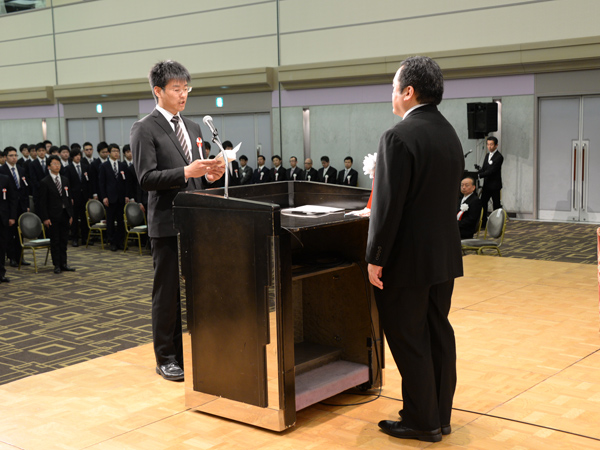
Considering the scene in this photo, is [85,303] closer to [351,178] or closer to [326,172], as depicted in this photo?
[351,178]

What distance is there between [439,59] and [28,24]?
12540mm

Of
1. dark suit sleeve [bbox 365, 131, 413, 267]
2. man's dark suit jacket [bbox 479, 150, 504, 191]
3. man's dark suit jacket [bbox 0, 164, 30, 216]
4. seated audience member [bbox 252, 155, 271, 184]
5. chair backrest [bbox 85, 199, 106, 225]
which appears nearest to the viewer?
dark suit sleeve [bbox 365, 131, 413, 267]

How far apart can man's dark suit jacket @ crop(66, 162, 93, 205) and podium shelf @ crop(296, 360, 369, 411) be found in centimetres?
852

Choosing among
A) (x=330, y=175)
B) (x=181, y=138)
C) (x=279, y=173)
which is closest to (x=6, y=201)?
(x=181, y=138)

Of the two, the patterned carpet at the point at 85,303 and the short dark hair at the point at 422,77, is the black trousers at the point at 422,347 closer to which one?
the short dark hair at the point at 422,77

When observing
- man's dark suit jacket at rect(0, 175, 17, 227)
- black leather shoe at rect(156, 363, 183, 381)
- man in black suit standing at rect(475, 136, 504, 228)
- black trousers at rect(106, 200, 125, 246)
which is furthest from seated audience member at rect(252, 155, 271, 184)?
black leather shoe at rect(156, 363, 183, 381)

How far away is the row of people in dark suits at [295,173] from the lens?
14.6 metres

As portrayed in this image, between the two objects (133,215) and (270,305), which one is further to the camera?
Result: (133,215)

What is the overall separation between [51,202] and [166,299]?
576cm

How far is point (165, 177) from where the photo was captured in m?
3.60

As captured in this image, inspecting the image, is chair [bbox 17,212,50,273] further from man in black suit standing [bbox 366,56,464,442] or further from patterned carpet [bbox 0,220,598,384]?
man in black suit standing [bbox 366,56,464,442]

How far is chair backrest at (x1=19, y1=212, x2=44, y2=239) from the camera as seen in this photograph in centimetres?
878

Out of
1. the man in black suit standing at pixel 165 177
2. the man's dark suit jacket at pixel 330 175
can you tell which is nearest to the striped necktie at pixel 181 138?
the man in black suit standing at pixel 165 177

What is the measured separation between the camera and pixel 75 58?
1880 centimetres
